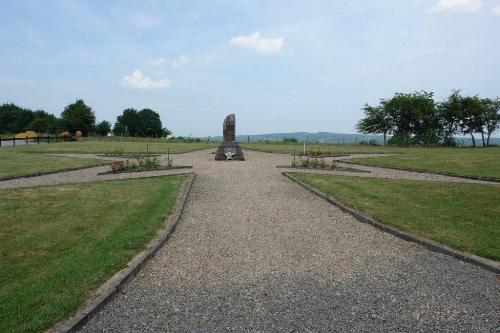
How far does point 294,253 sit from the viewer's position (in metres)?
7.16

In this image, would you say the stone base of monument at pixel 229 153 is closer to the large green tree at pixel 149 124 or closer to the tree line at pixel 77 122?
the tree line at pixel 77 122

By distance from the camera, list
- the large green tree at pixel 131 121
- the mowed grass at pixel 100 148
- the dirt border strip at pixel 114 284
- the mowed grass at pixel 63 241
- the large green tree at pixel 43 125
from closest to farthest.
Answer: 1. the dirt border strip at pixel 114 284
2. the mowed grass at pixel 63 241
3. the mowed grass at pixel 100 148
4. the large green tree at pixel 43 125
5. the large green tree at pixel 131 121

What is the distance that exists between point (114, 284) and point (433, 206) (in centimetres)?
865

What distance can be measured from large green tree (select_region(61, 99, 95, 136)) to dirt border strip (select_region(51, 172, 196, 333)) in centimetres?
6782

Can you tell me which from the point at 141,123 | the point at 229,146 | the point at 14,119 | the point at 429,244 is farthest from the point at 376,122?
the point at 14,119

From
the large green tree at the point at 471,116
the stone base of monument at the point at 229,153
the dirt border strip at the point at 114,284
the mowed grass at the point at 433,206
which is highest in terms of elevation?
the large green tree at the point at 471,116

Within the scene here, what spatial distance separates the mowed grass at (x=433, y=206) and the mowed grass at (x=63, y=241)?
559 centimetres

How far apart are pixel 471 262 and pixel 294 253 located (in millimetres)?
2998

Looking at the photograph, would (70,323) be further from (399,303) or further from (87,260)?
(399,303)

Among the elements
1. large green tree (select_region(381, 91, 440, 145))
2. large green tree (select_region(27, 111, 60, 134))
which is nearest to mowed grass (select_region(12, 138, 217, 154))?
large green tree (select_region(381, 91, 440, 145))

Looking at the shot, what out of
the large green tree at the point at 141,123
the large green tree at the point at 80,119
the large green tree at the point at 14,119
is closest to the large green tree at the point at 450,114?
the large green tree at the point at 80,119

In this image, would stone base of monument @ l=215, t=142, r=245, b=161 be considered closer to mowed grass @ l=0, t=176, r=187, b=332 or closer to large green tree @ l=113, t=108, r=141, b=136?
mowed grass @ l=0, t=176, r=187, b=332

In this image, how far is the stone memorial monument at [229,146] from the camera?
2537cm

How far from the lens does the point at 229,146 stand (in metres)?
25.8
